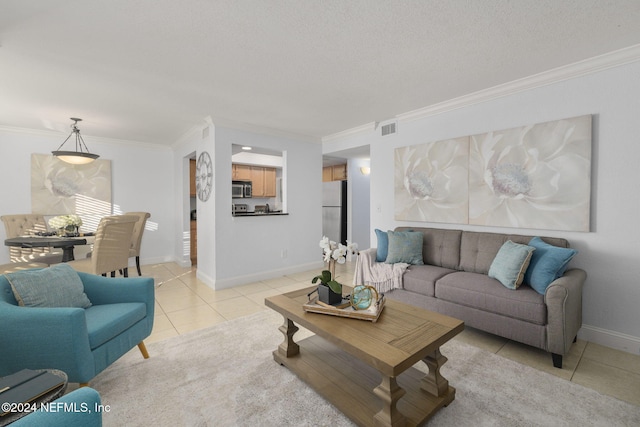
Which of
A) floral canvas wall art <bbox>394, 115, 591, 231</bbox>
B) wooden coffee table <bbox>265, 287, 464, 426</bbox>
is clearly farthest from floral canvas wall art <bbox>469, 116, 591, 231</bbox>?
wooden coffee table <bbox>265, 287, 464, 426</bbox>

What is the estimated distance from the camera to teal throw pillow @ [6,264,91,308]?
73.5 inches

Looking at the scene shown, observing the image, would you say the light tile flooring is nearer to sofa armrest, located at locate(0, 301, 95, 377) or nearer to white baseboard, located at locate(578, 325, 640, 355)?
white baseboard, located at locate(578, 325, 640, 355)

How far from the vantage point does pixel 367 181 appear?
6.14m

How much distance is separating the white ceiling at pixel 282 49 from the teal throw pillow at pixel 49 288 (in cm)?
165

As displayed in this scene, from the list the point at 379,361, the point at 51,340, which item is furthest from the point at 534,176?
the point at 51,340

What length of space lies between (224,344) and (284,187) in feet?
9.48

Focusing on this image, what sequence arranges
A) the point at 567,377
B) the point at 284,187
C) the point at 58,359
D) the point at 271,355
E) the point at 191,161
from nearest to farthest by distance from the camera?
the point at 58,359
the point at 567,377
the point at 271,355
the point at 284,187
the point at 191,161

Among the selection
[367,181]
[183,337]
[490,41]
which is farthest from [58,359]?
[367,181]

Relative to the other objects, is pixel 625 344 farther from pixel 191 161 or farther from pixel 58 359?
pixel 191 161

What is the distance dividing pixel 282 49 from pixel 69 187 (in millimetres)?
4713

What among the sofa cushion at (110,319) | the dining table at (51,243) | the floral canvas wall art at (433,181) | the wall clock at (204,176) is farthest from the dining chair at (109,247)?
the floral canvas wall art at (433,181)

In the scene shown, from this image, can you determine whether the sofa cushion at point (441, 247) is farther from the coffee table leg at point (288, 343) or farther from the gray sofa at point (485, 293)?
the coffee table leg at point (288, 343)

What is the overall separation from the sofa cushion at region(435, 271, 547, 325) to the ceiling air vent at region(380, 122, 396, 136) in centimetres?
215

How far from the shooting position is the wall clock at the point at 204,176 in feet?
13.9
